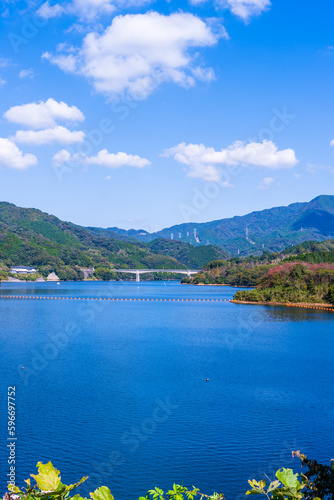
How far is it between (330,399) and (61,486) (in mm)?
18560

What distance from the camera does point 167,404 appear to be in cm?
1858

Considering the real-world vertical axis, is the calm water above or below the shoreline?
above

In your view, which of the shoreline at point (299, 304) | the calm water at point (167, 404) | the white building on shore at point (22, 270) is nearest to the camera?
the calm water at point (167, 404)

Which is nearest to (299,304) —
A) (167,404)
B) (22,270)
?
(167,404)

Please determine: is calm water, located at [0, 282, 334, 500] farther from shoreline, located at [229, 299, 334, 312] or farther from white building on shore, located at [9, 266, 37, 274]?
white building on shore, located at [9, 266, 37, 274]

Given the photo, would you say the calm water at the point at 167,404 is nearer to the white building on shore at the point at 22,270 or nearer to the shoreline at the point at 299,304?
the shoreline at the point at 299,304

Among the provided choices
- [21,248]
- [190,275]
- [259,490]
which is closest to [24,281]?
[21,248]

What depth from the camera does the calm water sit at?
13.0m

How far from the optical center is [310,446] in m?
14.3

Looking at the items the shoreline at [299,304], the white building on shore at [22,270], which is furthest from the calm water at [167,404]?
the white building on shore at [22,270]

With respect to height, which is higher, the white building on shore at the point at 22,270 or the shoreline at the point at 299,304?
the white building on shore at the point at 22,270

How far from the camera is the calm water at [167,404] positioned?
42.6 ft

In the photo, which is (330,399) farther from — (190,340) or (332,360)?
(190,340)

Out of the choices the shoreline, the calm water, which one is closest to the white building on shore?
the shoreline
